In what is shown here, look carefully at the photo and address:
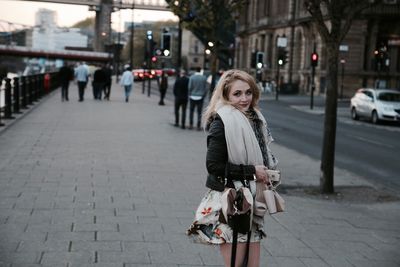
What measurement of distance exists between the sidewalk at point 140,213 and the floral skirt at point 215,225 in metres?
1.50

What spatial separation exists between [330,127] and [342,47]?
38857 millimetres

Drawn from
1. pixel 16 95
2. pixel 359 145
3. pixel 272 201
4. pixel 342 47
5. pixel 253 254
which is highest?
pixel 342 47

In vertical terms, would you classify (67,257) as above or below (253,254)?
below

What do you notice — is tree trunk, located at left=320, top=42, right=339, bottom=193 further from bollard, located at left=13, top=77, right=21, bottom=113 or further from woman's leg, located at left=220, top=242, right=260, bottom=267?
bollard, located at left=13, top=77, right=21, bottom=113

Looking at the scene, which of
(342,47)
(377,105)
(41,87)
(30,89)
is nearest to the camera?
(30,89)

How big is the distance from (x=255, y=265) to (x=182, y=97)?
15.6 meters

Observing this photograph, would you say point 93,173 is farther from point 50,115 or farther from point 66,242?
point 50,115

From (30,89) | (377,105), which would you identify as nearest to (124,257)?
(30,89)

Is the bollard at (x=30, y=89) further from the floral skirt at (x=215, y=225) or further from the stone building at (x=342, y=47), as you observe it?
the floral skirt at (x=215, y=225)

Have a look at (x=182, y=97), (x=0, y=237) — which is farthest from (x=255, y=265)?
(x=182, y=97)

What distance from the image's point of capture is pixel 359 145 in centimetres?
1834

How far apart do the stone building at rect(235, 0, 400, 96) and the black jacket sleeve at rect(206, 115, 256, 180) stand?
40.7 m

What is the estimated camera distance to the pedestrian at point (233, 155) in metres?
4.15

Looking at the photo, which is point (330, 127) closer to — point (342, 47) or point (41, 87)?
point (41, 87)
